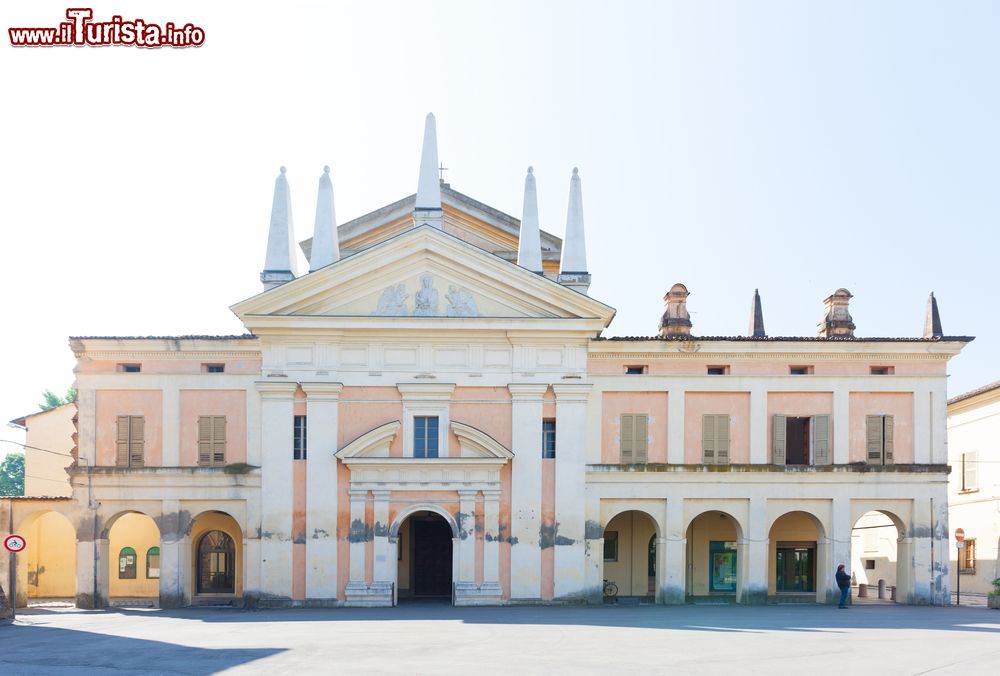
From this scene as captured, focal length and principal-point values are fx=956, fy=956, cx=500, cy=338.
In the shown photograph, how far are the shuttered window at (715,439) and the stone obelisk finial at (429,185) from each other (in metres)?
11.0

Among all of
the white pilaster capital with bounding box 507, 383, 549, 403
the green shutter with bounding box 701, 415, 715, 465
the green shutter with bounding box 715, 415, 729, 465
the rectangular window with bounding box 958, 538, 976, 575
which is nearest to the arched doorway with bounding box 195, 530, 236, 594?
the white pilaster capital with bounding box 507, 383, 549, 403

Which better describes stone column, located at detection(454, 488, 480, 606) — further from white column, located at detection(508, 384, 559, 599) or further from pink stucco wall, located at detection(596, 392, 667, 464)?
pink stucco wall, located at detection(596, 392, 667, 464)

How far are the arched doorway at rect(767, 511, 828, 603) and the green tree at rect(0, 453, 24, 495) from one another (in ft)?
203

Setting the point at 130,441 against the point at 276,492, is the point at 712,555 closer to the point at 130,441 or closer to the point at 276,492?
the point at 276,492

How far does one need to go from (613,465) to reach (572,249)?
7.32m

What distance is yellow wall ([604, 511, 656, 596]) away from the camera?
33125 millimetres

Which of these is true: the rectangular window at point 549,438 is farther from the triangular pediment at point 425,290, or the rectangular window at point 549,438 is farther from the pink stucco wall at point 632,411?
the triangular pediment at point 425,290

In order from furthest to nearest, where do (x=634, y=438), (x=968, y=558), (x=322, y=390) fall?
(x=968, y=558) < (x=634, y=438) < (x=322, y=390)

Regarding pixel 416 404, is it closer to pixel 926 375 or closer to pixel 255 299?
pixel 255 299

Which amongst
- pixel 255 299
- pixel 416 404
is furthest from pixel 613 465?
→ pixel 255 299

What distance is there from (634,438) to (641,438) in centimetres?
23

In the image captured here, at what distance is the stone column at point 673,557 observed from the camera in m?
30.8

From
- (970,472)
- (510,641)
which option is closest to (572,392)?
(510,641)

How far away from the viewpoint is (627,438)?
102 ft
